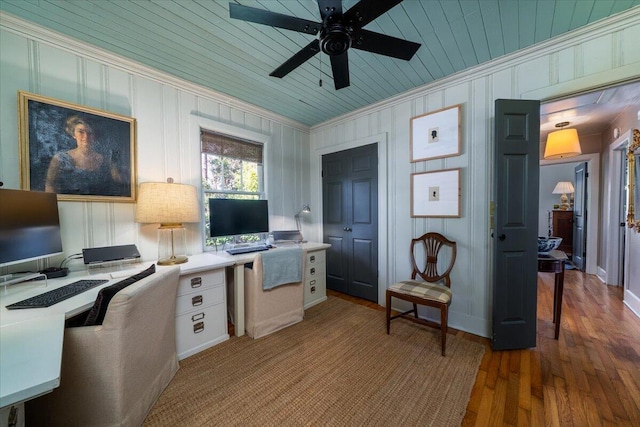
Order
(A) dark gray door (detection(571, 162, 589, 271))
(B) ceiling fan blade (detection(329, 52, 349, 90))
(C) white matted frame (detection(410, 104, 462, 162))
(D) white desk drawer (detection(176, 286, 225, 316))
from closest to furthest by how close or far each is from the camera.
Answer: (B) ceiling fan blade (detection(329, 52, 349, 90)) → (D) white desk drawer (detection(176, 286, 225, 316)) → (C) white matted frame (detection(410, 104, 462, 162)) → (A) dark gray door (detection(571, 162, 589, 271))

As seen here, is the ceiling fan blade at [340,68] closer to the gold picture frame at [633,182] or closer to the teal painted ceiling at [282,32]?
the teal painted ceiling at [282,32]

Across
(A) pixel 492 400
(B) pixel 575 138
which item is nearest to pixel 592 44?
(B) pixel 575 138

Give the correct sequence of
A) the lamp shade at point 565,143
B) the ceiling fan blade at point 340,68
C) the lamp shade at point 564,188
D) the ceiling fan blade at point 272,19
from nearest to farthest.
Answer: the ceiling fan blade at point 272,19 < the ceiling fan blade at point 340,68 < the lamp shade at point 565,143 < the lamp shade at point 564,188

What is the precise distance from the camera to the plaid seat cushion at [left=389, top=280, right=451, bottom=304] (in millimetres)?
1979

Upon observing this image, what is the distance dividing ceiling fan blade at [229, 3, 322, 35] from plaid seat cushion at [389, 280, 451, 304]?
2.10m

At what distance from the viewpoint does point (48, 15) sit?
1576 millimetres

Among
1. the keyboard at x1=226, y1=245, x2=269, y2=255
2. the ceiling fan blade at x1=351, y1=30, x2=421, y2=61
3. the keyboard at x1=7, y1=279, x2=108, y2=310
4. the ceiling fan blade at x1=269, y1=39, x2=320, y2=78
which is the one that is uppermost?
the ceiling fan blade at x1=269, y1=39, x2=320, y2=78

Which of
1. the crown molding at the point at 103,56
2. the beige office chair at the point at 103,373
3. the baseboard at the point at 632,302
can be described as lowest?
the baseboard at the point at 632,302

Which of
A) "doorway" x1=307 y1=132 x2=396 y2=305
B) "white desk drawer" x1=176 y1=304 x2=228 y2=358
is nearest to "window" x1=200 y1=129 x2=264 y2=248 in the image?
"white desk drawer" x1=176 y1=304 x2=228 y2=358

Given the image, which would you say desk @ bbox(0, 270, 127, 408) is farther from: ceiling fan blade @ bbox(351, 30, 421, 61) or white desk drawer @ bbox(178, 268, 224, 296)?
ceiling fan blade @ bbox(351, 30, 421, 61)

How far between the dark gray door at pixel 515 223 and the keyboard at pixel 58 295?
2940mm

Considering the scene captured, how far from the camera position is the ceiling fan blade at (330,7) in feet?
3.76

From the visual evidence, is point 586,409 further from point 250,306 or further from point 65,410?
point 65,410

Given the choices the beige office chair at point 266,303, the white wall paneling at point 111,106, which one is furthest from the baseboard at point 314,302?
the white wall paneling at point 111,106
